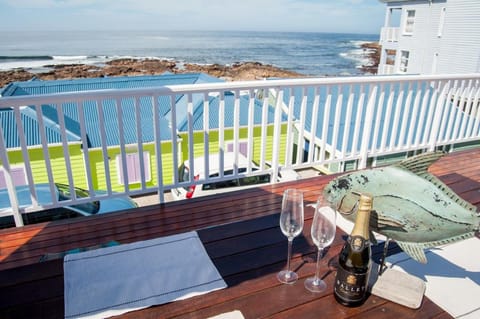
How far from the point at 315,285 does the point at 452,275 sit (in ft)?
1.70

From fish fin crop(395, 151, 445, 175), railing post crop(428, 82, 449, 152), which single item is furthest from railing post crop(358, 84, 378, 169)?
fish fin crop(395, 151, 445, 175)

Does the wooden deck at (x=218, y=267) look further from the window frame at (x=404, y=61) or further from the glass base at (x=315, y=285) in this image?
the window frame at (x=404, y=61)

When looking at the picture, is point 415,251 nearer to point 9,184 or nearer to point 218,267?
point 218,267

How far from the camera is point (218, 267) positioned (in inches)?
49.4

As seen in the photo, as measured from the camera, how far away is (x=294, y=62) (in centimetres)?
4459

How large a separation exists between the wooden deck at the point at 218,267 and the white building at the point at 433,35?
1787 cm

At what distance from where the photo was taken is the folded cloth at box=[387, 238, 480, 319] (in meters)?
1.05

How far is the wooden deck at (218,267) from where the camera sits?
1.02m

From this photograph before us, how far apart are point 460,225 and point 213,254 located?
84 cm

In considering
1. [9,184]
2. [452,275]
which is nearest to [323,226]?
[452,275]

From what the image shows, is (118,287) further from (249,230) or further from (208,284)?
(249,230)

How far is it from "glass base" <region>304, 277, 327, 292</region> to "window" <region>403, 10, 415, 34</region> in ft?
77.3

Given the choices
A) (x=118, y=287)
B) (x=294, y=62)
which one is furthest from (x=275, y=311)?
(x=294, y=62)

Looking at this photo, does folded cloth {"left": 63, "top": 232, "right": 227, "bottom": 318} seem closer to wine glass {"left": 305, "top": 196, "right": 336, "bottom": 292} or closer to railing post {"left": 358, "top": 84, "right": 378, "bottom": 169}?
wine glass {"left": 305, "top": 196, "right": 336, "bottom": 292}
